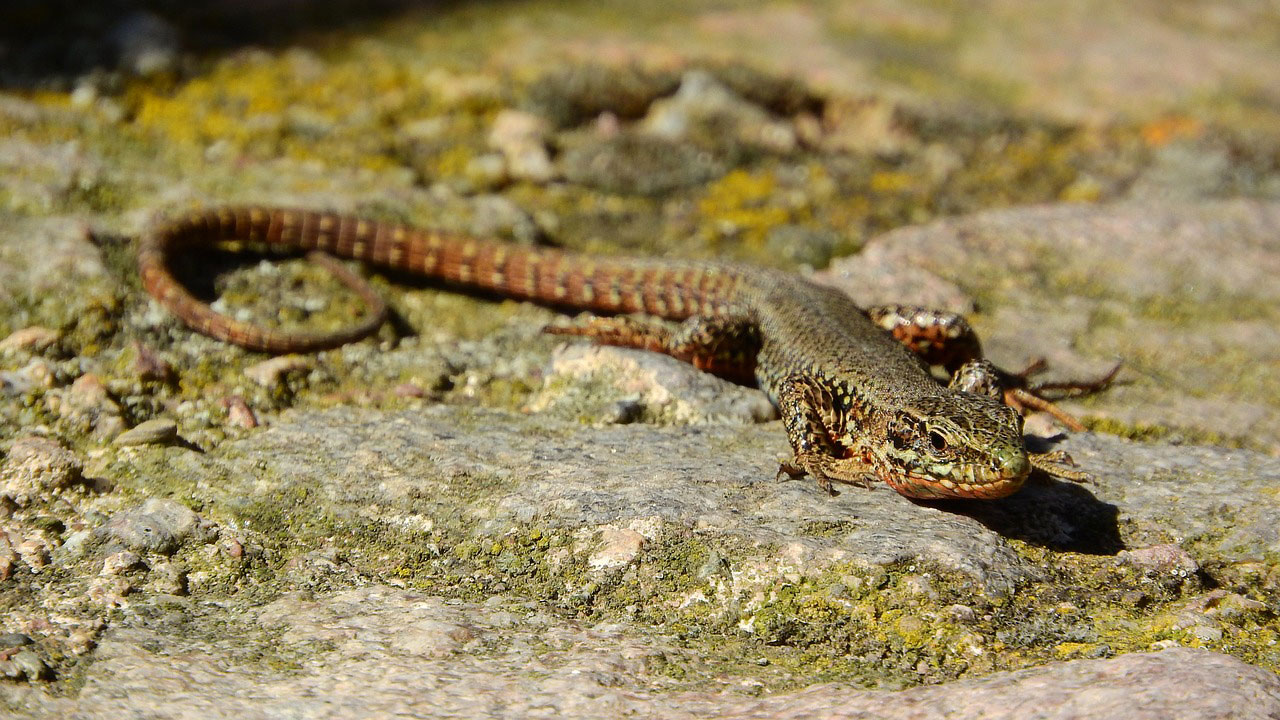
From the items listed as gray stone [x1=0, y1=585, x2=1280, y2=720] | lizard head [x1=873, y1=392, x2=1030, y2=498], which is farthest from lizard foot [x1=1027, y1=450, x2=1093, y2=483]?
gray stone [x1=0, y1=585, x2=1280, y2=720]

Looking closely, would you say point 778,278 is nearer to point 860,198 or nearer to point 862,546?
point 860,198

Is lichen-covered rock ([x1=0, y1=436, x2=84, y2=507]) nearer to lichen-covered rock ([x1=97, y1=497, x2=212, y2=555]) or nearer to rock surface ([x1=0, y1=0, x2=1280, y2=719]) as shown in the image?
rock surface ([x1=0, y1=0, x2=1280, y2=719])

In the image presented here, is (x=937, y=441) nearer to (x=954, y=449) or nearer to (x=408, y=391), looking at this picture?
(x=954, y=449)

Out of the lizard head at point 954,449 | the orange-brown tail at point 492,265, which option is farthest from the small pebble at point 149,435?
the lizard head at point 954,449

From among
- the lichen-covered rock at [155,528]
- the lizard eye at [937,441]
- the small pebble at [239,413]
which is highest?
the lizard eye at [937,441]

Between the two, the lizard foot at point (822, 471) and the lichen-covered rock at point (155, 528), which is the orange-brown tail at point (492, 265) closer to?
the lizard foot at point (822, 471)

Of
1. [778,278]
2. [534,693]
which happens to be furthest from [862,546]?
[778,278]
